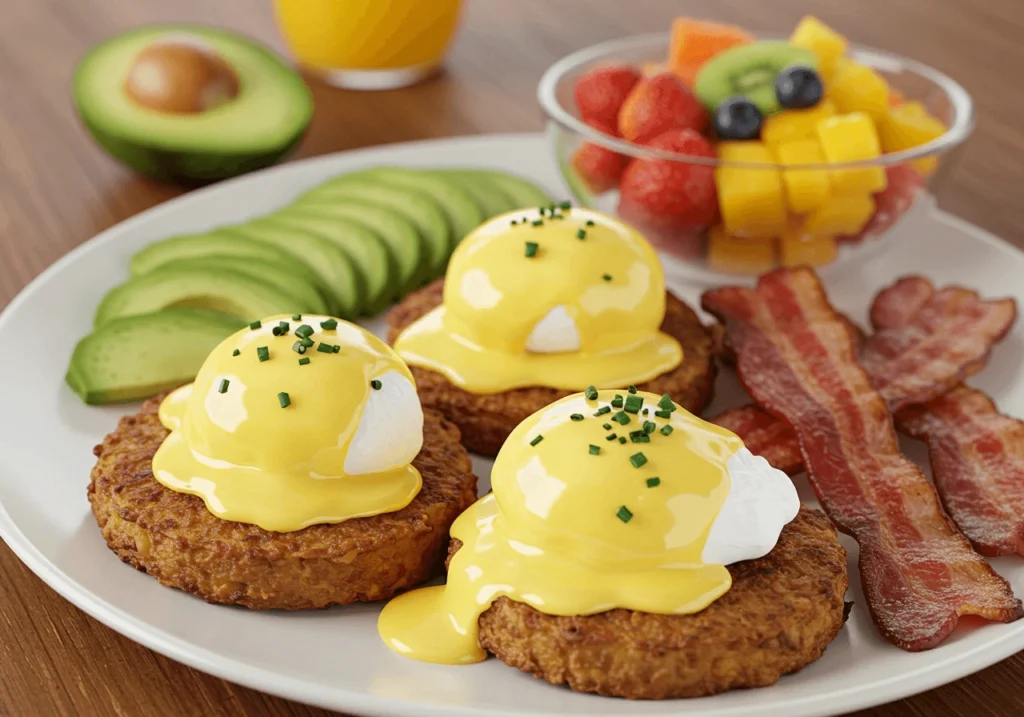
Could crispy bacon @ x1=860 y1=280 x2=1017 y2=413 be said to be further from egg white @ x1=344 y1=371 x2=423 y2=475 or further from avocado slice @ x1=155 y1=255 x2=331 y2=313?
avocado slice @ x1=155 y1=255 x2=331 y2=313

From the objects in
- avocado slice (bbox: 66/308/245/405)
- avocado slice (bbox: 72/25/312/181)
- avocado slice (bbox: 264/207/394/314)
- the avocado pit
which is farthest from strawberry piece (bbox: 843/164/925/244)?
the avocado pit

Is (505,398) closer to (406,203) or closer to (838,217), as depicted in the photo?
(406,203)

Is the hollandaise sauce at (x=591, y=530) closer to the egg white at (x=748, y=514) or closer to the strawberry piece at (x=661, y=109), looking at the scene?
the egg white at (x=748, y=514)

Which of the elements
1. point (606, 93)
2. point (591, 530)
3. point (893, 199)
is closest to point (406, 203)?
point (606, 93)

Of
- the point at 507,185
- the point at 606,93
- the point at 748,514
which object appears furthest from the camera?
the point at 507,185

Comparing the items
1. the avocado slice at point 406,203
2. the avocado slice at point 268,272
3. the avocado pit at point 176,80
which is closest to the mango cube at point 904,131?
the avocado slice at point 406,203

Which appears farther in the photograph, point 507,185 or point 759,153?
point 507,185
